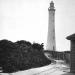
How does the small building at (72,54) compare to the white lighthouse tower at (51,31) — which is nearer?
the small building at (72,54)

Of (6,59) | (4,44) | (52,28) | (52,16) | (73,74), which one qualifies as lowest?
(73,74)

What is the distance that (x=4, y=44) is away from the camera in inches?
737

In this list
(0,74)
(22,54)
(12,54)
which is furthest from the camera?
(22,54)

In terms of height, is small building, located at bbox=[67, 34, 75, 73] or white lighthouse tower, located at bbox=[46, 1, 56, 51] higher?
white lighthouse tower, located at bbox=[46, 1, 56, 51]

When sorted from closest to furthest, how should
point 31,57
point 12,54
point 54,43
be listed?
1. point 12,54
2. point 31,57
3. point 54,43

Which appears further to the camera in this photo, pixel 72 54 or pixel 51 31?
pixel 51 31

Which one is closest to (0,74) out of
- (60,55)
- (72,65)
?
(72,65)

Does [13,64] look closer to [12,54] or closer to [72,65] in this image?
[12,54]

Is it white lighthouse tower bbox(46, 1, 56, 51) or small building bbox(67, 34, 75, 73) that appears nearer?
small building bbox(67, 34, 75, 73)

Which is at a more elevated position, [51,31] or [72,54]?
[51,31]

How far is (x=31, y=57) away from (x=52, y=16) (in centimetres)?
3790

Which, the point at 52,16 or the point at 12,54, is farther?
the point at 52,16

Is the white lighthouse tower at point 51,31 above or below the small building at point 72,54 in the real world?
above

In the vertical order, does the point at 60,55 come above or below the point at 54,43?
below
